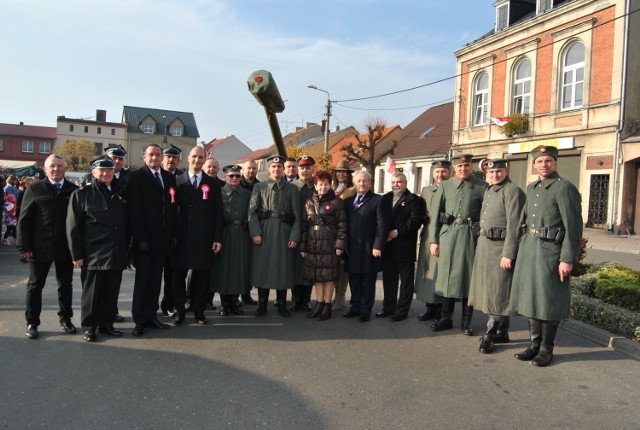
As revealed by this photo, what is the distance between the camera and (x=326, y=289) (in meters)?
6.47

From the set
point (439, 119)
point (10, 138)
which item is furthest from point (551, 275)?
point (10, 138)

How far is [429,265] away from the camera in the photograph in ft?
20.7

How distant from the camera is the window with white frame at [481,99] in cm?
2627

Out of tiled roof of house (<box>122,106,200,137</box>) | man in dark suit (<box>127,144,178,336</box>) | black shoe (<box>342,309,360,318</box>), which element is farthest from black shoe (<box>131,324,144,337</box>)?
tiled roof of house (<box>122,106,200,137</box>)

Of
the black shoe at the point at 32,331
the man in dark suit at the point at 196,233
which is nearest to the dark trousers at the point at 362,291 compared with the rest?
the man in dark suit at the point at 196,233

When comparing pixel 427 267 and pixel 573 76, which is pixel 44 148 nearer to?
pixel 573 76

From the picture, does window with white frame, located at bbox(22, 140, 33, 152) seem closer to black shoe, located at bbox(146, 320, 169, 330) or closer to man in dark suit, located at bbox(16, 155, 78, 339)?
man in dark suit, located at bbox(16, 155, 78, 339)

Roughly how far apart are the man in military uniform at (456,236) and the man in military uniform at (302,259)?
178cm

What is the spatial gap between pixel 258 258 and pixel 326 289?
1.00 m

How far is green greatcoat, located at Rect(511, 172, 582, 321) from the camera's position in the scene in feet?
15.1

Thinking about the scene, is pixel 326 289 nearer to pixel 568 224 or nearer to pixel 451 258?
pixel 451 258

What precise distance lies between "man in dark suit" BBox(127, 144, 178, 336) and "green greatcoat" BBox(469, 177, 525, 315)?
12.0 ft

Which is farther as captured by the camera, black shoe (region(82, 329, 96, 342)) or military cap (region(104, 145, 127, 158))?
military cap (region(104, 145, 127, 158))

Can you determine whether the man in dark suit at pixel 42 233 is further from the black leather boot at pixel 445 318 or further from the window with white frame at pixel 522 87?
the window with white frame at pixel 522 87
